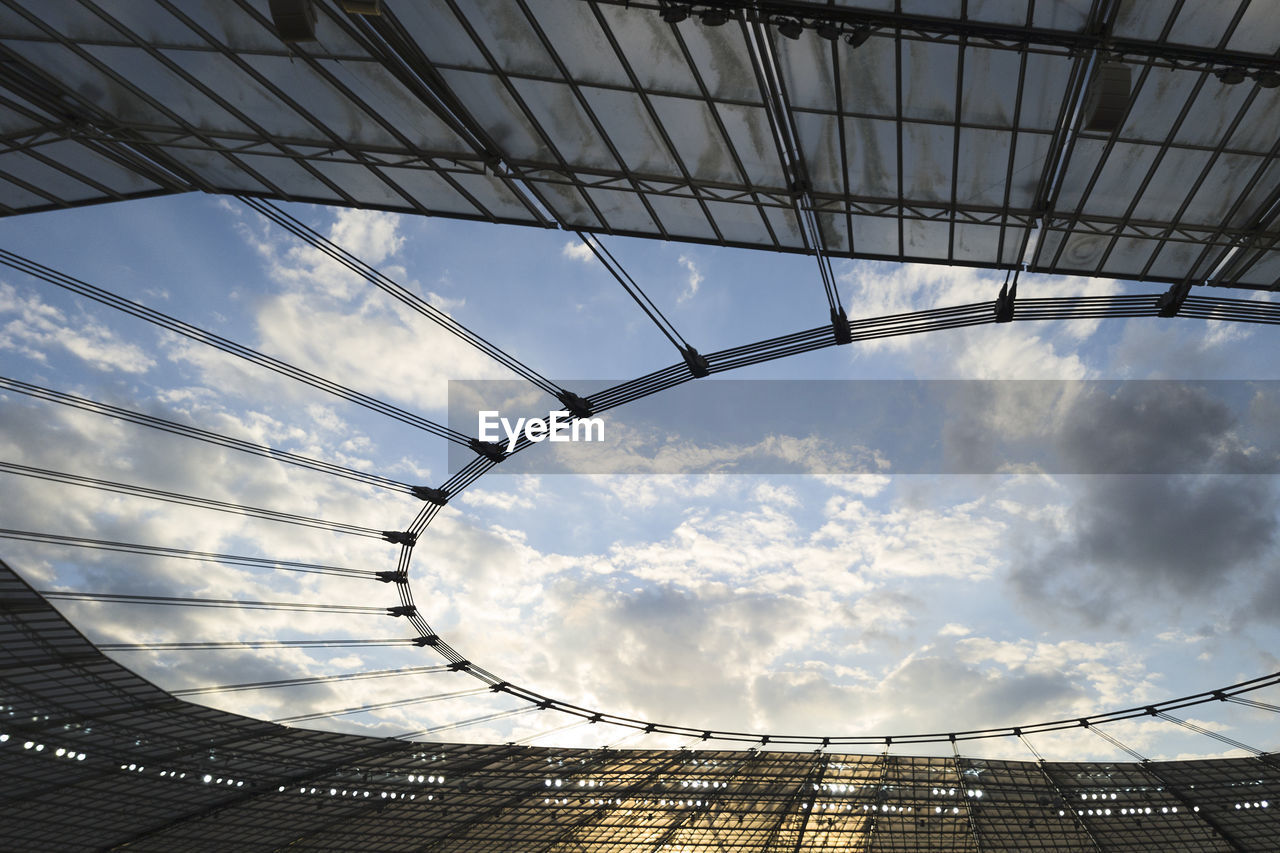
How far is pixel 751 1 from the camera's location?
16.7 meters

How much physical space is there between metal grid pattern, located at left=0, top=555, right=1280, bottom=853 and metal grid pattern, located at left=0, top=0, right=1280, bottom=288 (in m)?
27.5

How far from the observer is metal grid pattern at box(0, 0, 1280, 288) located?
18.0 meters

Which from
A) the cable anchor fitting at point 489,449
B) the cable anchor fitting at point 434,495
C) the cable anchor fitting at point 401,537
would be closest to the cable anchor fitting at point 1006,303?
the cable anchor fitting at point 489,449

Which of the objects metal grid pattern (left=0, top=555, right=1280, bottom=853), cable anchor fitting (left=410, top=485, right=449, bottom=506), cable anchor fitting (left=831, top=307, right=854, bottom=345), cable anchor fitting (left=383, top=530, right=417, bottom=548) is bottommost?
metal grid pattern (left=0, top=555, right=1280, bottom=853)

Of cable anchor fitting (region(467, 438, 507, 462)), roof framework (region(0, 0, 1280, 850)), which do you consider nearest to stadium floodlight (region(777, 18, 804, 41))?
roof framework (region(0, 0, 1280, 850))

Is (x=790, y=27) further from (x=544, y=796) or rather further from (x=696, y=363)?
(x=544, y=796)

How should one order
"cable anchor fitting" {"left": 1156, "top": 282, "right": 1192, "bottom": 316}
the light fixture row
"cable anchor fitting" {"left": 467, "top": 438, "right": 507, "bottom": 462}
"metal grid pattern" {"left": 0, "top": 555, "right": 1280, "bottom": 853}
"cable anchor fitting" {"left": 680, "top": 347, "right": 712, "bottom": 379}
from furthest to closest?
"metal grid pattern" {"left": 0, "top": 555, "right": 1280, "bottom": 853} < "cable anchor fitting" {"left": 467, "top": 438, "right": 507, "bottom": 462} < "cable anchor fitting" {"left": 680, "top": 347, "right": 712, "bottom": 379} < "cable anchor fitting" {"left": 1156, "top": 282, "right": 1192, "bottom": 316} < the light fixture row

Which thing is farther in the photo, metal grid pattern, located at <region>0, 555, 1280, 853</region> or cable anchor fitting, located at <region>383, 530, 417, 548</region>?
metal grid pattern, located at <region>0, 555, 1280, 853</region>

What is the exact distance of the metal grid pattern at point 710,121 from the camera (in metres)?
18.0

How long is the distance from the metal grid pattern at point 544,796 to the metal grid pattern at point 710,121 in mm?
27534

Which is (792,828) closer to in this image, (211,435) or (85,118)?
(211,435)

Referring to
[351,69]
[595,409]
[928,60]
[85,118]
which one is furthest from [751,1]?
[85,118]

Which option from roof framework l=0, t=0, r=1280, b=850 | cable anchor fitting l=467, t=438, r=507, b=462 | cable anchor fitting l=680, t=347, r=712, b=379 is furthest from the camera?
cable anchor fitting l=467, t=438, r=507, b=462

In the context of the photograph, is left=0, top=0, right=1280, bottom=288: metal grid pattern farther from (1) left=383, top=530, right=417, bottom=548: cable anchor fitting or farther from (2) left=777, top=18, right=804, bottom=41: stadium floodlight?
(1) left=383, top=530, right=417, bottom=548: cable anchor fitting
